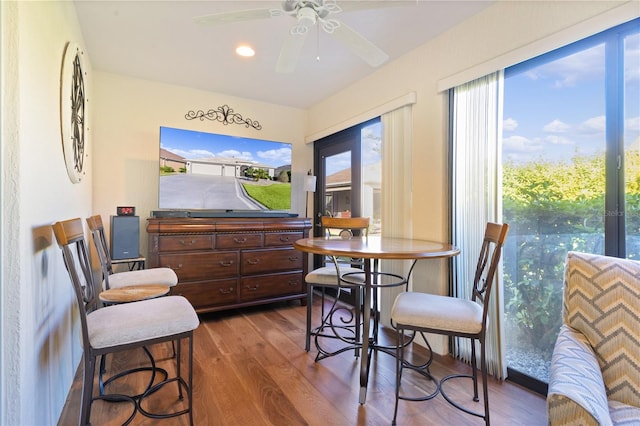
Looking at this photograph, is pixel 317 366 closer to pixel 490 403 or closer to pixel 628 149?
pixel 490 403

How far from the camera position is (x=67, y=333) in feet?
5.94

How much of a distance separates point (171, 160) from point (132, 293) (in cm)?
169

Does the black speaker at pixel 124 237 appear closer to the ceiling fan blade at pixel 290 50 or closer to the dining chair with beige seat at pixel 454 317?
the ceiling fan blade at pixel 290 50

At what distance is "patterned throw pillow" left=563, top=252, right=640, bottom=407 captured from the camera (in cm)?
113

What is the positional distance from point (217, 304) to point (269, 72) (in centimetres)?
237

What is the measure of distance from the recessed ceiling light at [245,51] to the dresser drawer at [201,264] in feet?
6.10

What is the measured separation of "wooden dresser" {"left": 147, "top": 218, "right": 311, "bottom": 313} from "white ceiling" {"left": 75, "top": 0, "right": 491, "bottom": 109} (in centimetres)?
149

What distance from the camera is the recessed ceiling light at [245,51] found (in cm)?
262

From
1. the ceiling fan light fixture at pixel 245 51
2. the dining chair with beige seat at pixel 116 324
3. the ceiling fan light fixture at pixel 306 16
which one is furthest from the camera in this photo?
the ceiling fan light fixture at pixel 245 51

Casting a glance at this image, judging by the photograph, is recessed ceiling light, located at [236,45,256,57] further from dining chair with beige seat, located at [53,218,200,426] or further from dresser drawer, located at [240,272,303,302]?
dresser drawer, located at [240,272,303,302]

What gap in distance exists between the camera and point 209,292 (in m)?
3.00

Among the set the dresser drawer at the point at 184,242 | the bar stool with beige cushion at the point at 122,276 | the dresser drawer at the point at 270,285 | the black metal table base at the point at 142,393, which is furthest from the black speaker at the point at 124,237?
the black metal table base at the point at 142,393

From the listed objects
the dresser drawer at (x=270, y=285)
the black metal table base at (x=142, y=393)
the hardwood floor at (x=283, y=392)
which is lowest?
the hardwood floor at (x=283, y=392)

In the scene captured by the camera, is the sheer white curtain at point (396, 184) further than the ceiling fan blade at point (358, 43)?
Yes
